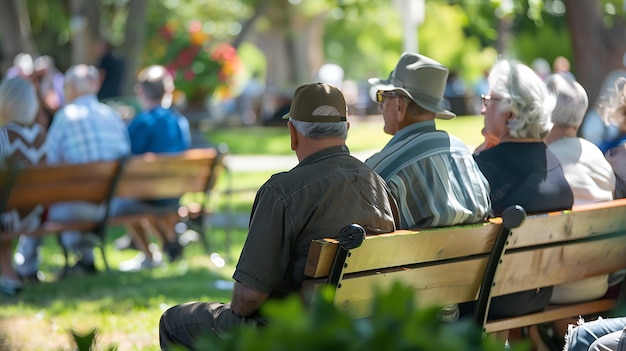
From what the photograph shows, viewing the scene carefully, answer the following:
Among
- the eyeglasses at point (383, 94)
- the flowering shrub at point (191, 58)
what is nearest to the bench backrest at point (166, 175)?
the eyeglasses at point (383, 94)

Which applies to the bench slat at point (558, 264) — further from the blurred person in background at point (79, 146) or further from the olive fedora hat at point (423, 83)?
the blurred person in background at point (79, 146)

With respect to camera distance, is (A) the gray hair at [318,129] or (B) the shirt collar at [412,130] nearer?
(A) the gray hair at [318,129]

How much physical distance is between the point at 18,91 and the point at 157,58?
53.2ft

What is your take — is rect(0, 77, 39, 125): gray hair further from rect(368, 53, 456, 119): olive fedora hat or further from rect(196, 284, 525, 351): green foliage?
rect(196, 284, 525, 351): green foliage

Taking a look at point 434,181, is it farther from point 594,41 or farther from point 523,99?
point 594,41

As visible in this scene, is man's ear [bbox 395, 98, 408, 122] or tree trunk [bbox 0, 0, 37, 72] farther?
tree trunk [bbox 0, 0, 37, 72]

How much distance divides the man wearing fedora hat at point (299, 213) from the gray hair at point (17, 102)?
405cm

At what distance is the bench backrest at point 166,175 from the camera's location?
26.9 feet

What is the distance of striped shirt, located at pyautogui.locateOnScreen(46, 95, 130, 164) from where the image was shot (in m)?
8.05

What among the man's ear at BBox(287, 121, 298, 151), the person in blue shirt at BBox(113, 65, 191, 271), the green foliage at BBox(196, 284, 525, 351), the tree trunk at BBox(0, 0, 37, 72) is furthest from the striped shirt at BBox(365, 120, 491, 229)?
the tree trunk at BBox(0, 0, 37, 72)

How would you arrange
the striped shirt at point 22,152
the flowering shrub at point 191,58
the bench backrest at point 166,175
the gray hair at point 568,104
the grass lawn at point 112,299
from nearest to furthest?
the gray hair at point 568,104, the grass lawn at point 112,299, the striped shirt at point 22,152, the bench backrest at point 166,175, the flowering shrub at point 191,58

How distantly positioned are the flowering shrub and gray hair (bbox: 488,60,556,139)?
1887 centimetres

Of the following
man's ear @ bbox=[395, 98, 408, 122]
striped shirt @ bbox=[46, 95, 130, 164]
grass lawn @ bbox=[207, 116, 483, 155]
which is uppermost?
man's ear @ bbox=[395, 98, 408, 122]

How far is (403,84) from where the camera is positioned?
4.68 meters
